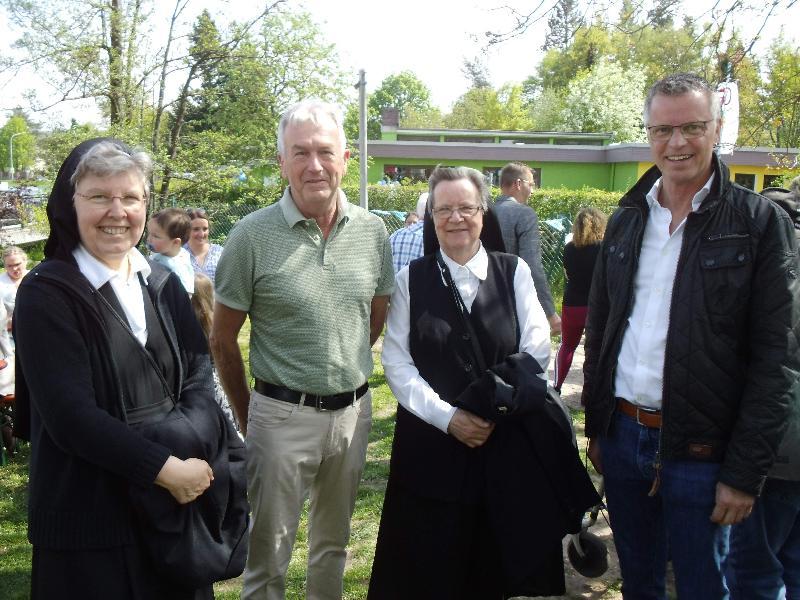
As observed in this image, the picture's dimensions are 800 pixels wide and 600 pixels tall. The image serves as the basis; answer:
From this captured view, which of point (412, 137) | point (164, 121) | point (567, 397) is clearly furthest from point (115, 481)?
point (412, 137)

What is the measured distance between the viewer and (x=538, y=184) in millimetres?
33562

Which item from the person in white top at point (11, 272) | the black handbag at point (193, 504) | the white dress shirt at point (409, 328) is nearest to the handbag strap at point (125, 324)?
the black handbag at point (193, 504)

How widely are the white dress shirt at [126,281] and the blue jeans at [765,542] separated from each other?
2.21m

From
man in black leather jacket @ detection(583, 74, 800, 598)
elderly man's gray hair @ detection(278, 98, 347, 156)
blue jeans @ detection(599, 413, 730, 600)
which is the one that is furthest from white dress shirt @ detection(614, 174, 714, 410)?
elderly man's gray hair @ detection(278, 98, 347, 156)

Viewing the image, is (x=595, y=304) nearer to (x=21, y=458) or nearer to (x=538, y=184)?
(x=21, y=458)

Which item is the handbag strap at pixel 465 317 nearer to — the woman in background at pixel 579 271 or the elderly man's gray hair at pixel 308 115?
the elderly man's gray hair at pixel 308 115

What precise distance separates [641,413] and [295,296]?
129 cm

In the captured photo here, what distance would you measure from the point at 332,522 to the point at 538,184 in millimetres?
32109

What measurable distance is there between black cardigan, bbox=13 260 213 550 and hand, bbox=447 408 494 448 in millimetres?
1043

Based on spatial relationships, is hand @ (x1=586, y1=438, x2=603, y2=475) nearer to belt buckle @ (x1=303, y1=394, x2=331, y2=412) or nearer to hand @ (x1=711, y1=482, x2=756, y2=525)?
hand @ (x1=711, y1=482, x2=756, y2=525)

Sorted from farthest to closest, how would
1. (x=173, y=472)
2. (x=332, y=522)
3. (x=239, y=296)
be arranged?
1. (x=332, y=522)
2. (x=239, y=296)
3. (x=173, y=472)

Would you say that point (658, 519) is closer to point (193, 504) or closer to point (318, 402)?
point (318, 402)

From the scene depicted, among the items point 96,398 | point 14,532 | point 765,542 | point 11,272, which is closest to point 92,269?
point 96,398

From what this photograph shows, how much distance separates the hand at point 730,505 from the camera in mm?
2139
